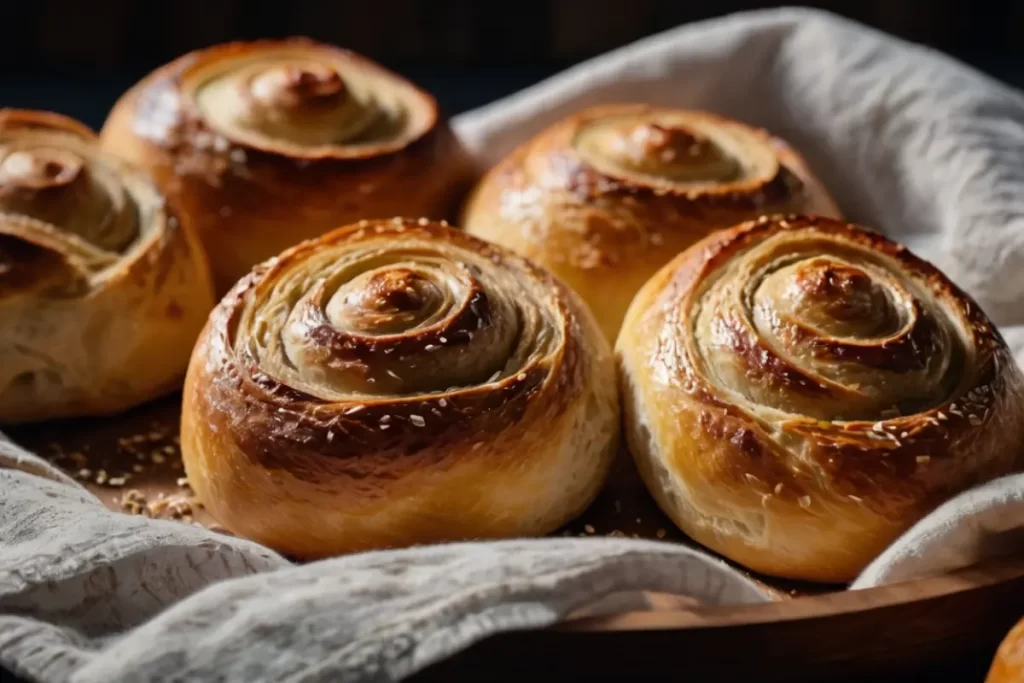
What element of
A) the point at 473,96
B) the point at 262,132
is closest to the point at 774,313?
the point at 262,132

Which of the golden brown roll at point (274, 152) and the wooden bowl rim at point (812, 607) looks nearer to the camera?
the wooden bowl rim at point (812, 607)

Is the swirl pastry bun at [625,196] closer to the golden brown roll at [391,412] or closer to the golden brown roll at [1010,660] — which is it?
the golden brown roll at [391,412]

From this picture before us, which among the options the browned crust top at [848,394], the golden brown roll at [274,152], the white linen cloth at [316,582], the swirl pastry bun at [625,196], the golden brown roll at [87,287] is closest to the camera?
the white linen cloth at [316,582]

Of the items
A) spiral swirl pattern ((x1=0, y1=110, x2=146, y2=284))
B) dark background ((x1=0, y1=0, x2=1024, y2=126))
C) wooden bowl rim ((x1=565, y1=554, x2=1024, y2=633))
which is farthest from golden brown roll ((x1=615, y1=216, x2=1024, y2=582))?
dark background ((x1=0, y1=0, x2=1024, y2=126))

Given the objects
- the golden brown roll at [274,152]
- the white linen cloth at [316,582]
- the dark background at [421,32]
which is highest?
the golden brown roll at [274,152]

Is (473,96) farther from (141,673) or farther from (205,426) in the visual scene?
(141,673)

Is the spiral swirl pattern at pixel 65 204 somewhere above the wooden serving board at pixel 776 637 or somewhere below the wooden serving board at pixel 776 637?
above

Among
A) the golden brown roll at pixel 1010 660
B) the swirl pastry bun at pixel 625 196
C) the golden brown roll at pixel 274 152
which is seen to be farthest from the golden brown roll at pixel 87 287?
the golden brown roll at pixel 1010 660
